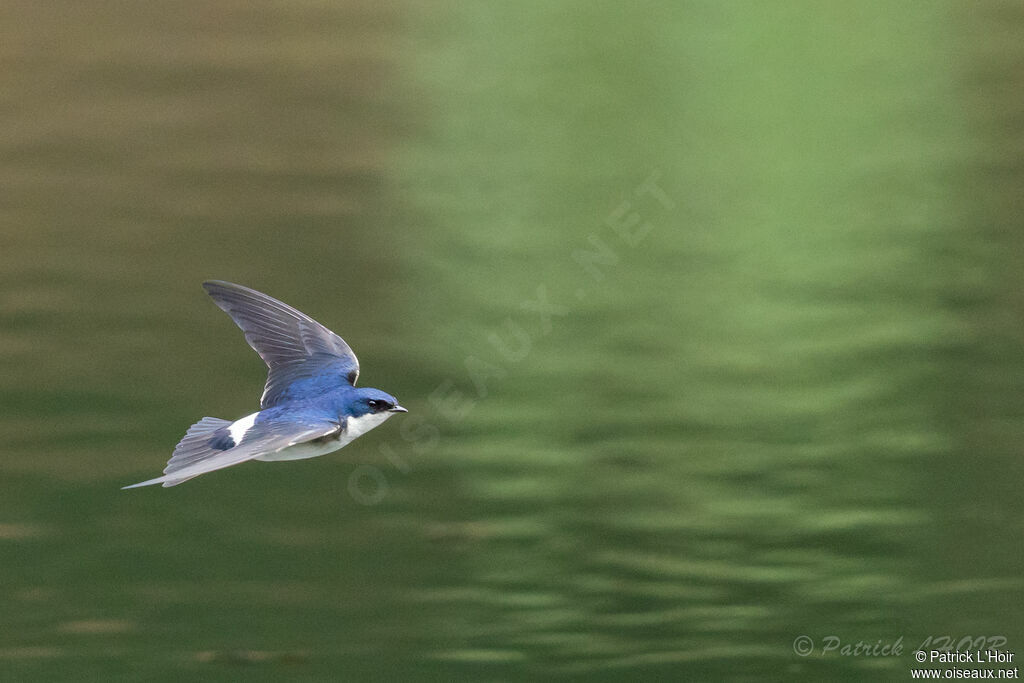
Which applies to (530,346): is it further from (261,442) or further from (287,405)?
(261,442)

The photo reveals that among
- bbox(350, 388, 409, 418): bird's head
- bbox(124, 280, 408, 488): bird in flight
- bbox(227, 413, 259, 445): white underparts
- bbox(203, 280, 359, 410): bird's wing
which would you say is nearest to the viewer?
bbox(124, 280, 408, 488): bird in flight

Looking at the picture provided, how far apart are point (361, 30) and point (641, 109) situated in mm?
3257

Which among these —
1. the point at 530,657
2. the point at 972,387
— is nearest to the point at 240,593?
the point at 530,657

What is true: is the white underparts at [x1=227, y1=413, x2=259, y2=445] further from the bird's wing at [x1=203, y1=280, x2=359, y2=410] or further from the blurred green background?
the blurred green background

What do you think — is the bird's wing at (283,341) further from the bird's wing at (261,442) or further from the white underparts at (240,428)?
the bird's wing at (261,442)

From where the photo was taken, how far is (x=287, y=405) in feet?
13.0

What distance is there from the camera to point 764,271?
25.6ft

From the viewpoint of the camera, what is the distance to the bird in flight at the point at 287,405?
354 centimetres

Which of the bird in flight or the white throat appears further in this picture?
the white throat

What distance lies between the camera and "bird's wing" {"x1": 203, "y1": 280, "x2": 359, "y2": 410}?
425 cm

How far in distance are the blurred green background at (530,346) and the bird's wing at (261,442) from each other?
1.20 metres

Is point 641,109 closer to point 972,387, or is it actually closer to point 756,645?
point 972,387

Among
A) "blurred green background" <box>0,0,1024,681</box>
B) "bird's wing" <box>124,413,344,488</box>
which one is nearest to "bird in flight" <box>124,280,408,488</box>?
"bird's wing" <box>124,413,344,488</box>

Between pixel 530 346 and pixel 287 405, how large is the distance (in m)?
3.08
